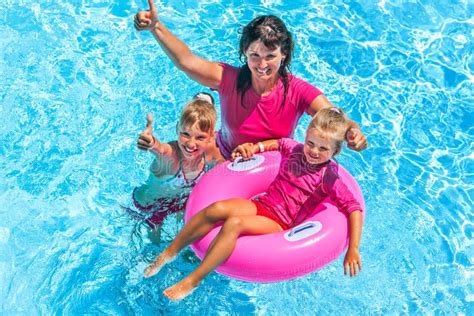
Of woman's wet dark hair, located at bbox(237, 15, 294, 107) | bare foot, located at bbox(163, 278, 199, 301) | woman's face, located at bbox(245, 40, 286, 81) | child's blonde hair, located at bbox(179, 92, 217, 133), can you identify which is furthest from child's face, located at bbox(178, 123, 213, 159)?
bare foot, located at bbox(163, 278, 199, 301)

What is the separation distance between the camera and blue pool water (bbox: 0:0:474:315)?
191 inches

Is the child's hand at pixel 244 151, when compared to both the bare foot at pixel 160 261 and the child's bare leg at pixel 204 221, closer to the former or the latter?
the child's bare leg at pixel 204 221

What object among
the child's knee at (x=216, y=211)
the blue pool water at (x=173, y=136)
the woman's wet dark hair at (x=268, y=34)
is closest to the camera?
the child's knee at (x=216, y=211)

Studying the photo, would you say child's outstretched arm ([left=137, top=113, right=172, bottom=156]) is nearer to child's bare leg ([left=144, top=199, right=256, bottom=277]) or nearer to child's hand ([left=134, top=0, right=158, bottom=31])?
child's bare leg ([left=144, top=199, right=256, bottom=277])

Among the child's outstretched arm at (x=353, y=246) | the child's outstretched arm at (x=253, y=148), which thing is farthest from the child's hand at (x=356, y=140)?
the child's outstretched arm at (x=253, y=148)

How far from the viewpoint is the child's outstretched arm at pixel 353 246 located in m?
3.77

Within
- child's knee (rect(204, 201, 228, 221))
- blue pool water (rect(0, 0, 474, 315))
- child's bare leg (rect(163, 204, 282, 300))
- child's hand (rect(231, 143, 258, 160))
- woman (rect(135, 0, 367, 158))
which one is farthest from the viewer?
blue pool water (rect(0, 0, 474, 315))

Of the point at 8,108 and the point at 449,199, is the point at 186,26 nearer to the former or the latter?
the point at 8,108

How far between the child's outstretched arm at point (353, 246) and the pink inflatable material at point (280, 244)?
0.05 m

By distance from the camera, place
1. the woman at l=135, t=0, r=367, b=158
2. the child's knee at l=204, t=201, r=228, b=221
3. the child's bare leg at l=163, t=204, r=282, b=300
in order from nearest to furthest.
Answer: the child's bare leg at l=163, t=204, r=282, b=300 < the child's knee at l=204, t=201, r=228, b=221 < the woman at l=135, t=0, r=367, b=158

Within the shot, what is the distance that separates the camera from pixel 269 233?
402 centimetres

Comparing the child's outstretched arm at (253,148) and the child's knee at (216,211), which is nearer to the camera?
the child's knee at (216,211)

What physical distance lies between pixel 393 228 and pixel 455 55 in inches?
94.8

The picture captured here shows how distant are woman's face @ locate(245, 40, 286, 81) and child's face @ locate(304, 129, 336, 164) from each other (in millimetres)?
511
